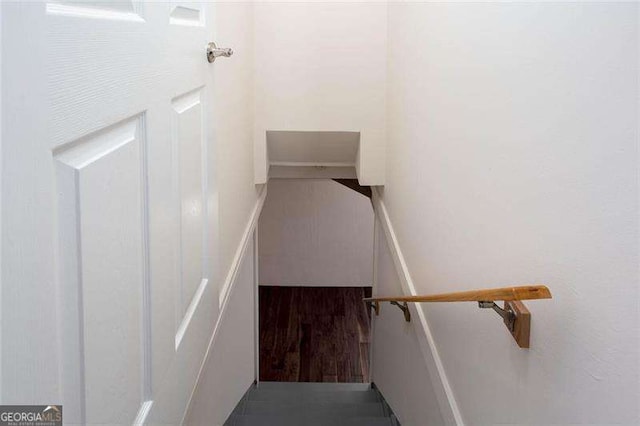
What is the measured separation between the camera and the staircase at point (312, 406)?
3863 mm

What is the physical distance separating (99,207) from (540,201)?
2.63ft

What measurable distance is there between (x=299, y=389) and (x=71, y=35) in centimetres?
437

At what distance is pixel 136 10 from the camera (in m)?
1.18

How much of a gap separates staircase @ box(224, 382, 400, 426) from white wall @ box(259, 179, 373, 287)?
2.40 m

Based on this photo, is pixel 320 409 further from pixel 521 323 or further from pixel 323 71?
pixel 521 323

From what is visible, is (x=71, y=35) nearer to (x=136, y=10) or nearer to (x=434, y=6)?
(x=136, y=10)

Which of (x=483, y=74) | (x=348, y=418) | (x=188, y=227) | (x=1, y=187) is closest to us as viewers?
(x=1, y=187)

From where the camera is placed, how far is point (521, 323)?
55.5 inches

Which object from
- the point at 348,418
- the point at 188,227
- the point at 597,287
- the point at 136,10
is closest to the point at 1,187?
the point at 136,10

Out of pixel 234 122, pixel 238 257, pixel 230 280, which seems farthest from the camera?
pixel 238 257

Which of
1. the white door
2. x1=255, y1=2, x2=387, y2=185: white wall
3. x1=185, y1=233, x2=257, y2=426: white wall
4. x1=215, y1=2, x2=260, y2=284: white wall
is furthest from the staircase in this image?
the white door

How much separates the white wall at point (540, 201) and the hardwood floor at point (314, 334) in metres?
3.28

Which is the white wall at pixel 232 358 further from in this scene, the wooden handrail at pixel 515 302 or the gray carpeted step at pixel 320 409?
the wooden handrail at pixel 515 302

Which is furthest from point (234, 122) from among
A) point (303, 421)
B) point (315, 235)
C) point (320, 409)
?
point (315, 235)
